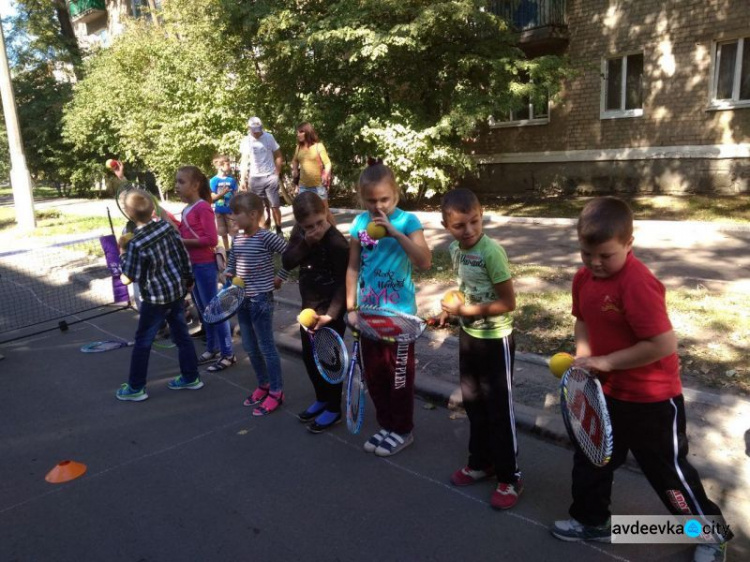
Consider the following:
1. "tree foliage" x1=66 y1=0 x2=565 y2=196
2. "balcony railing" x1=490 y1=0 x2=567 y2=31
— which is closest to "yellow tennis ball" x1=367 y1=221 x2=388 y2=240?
"tree foliage" x1=66 y1=0 x2=565 y2=196

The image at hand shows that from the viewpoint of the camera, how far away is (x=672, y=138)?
1446 centimetres

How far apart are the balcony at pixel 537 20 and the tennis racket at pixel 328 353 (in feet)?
43.2

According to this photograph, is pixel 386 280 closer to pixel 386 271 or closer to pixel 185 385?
pixel 386 271

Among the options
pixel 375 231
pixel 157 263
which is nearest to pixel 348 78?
pixel 157 263

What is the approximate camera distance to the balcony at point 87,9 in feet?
114

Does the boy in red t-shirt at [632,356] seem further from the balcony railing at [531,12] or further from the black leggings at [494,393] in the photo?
the balcony railing at [531,12]

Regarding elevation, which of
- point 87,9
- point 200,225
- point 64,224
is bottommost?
point 64,224

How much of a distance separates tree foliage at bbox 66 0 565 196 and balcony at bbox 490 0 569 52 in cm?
129

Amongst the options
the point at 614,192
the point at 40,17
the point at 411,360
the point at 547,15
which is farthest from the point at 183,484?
the point at 40,17

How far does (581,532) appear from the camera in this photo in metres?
3.06

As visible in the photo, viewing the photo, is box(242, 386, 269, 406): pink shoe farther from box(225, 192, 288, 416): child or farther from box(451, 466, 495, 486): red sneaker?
box(451, 466, 495, 486): red sneaker

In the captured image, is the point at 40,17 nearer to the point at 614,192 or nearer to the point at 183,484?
the point at 614,192

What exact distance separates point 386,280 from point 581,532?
1.78m

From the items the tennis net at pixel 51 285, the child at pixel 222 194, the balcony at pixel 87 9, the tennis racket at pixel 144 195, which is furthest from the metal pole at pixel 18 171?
the balcony at pixel 87 9
